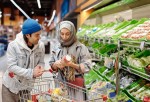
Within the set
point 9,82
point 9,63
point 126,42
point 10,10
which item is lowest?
point 9,82

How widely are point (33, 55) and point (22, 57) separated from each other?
0.12m

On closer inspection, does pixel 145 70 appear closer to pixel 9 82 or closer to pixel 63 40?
pixel 63 40

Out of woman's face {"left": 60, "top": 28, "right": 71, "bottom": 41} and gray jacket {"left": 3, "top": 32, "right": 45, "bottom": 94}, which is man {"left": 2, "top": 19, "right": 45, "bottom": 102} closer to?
gray jacket {"left": 3, "top": 32, "right": 45, "bottom": 94}

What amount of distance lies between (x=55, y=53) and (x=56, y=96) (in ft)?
3.03

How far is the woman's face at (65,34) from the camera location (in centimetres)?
275

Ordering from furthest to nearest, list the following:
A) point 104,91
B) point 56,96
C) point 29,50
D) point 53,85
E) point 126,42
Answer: point 104,91
point 126,42
point 29,50
point 53,85
point 56,96

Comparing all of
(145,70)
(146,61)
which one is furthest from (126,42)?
(145,70)

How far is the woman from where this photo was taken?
Answer: 2672mm

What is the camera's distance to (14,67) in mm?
2666

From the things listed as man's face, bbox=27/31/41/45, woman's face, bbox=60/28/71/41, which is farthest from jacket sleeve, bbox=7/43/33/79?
woman's face, bbox=60/28/71/41

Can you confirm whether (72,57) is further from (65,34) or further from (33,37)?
(33,37)

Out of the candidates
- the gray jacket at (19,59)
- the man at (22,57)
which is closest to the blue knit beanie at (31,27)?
the man at (22,57)

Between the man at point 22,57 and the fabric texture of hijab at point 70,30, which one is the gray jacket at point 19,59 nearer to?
the man at point 22,57

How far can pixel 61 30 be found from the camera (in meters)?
2.76
